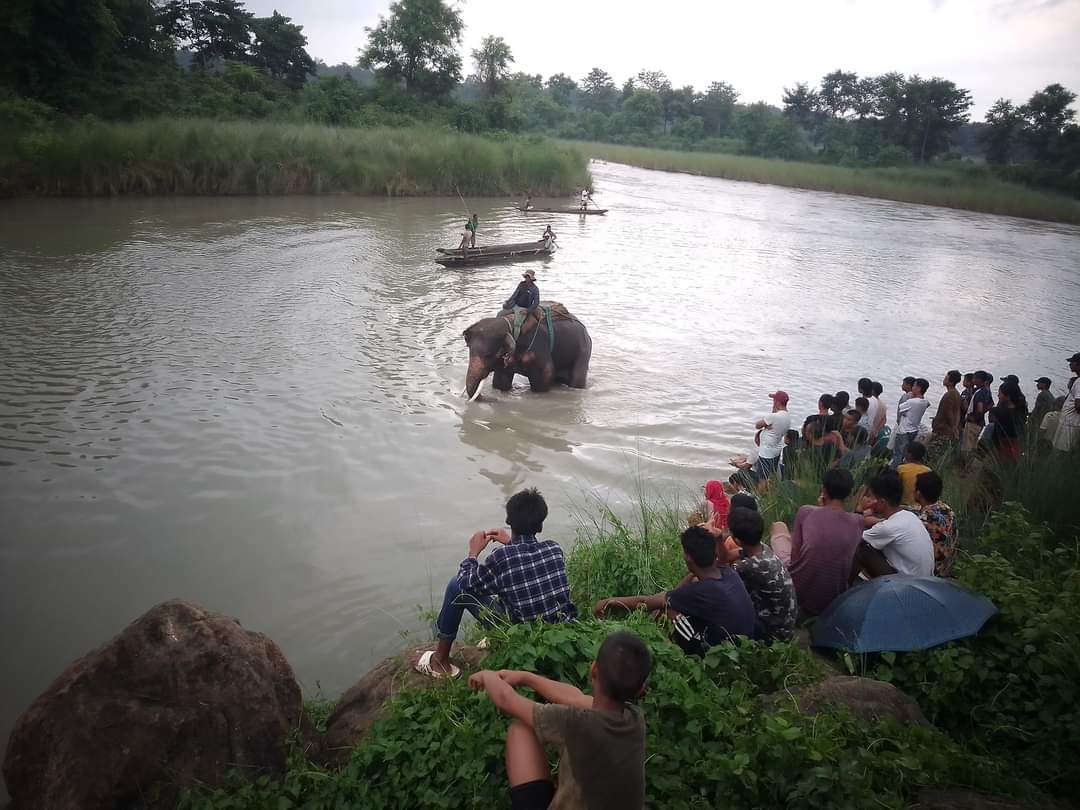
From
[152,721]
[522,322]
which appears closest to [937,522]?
[152,721]

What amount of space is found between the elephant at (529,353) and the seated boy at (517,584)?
5.83 m

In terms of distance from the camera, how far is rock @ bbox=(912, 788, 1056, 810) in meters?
2.89

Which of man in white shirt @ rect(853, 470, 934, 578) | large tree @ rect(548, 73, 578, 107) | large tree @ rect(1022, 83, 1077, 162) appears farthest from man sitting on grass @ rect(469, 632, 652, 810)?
large tree @ rect(548, 73, 578, 107)

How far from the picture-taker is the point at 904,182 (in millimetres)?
46469

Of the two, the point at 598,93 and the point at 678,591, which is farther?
the point at 598,93

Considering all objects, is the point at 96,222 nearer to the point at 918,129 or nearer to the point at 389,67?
the point at 389,67

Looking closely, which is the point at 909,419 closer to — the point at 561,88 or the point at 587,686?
the point at 587,686

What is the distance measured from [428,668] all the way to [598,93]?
352 feet

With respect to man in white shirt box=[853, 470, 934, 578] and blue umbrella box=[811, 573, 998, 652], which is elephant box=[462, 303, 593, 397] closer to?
man in white shirt box=[853, 470, 934, 578]

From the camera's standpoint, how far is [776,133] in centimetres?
6450

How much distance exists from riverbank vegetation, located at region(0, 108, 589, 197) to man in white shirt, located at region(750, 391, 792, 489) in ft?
73.4

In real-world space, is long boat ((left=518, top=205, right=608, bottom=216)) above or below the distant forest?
below

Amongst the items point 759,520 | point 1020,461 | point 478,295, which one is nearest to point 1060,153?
point 478,295

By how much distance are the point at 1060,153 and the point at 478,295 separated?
154 feet
